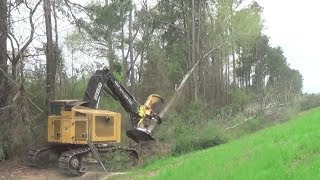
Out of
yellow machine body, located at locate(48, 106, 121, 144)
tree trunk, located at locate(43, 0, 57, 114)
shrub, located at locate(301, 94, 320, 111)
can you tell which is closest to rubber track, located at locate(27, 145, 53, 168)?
yellow machine body, located at locate(48, 106, 121, 144)

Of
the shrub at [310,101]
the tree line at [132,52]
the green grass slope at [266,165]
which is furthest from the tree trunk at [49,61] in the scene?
the shrub at [310,101]

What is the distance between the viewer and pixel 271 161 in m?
8.27

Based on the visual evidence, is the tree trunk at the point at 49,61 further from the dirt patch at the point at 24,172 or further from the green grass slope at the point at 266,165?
the green grass slope at the point at 266,165

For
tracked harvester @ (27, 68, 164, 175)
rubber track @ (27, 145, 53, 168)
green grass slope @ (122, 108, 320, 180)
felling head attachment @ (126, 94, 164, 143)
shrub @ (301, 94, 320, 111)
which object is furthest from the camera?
shrub @ (301, 94, 320, 111)

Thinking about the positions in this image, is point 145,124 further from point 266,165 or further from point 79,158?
point 266,165

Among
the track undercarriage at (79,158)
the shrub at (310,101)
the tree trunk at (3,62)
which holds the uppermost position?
the tree trunk at (3,62)

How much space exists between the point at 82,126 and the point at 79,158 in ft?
3.61

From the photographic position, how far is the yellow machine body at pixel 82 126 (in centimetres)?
1638

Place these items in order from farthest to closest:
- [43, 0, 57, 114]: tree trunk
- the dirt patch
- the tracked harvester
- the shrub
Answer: the shrub < [43, 0, 57, 114]: tree trunk < the tracked harvester < the dirt patch

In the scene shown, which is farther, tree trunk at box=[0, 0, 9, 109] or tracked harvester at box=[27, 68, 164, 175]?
tree trunk at box=[0, 0, 9, 109]

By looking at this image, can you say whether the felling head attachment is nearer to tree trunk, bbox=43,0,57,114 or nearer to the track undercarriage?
the track undercarriage

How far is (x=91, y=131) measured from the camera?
53.8 ft

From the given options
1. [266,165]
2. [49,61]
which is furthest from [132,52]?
[266,165]

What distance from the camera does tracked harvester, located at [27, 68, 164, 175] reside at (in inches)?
642
